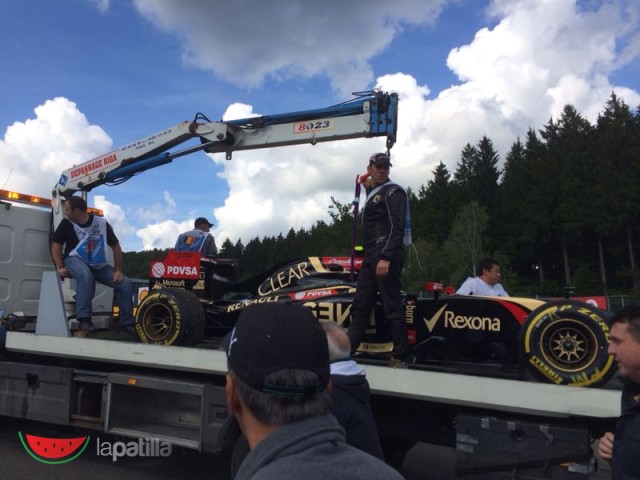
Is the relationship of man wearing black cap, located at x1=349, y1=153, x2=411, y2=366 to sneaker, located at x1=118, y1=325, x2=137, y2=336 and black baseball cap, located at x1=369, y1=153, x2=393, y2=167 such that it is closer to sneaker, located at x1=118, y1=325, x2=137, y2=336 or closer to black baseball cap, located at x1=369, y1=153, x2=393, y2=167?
black baseball cap, located at x1=369, y1=153, x2=393, y2=167

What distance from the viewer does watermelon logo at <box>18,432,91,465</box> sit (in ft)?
20.1

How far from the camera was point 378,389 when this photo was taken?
413 cm

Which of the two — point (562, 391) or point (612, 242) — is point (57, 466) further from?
point (612, 242)

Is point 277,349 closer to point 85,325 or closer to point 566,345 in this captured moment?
point 566,345

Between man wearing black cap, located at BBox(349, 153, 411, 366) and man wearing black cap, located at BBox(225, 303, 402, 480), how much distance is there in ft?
10.4

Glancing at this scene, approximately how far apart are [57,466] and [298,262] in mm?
3078

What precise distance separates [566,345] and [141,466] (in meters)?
4.22

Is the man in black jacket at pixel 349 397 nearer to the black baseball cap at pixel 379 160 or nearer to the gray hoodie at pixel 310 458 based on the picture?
the gray hoodie at pixel 310 458

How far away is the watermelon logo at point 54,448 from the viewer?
20.1 ft

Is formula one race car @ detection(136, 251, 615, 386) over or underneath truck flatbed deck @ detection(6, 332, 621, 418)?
over

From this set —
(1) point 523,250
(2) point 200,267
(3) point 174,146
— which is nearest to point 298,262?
(2) point 200,267

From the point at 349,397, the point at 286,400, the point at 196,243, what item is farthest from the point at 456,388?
the point at 196,243

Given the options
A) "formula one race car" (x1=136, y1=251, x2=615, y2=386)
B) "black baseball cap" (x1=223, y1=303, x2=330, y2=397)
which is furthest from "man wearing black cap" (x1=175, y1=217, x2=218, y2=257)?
"black baseball cap" (x1=223, y1=303, x2=330, y2=397)

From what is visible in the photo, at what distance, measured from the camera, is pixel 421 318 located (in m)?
4.79
